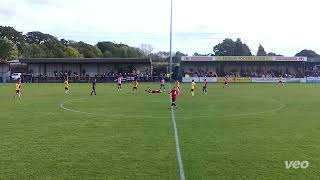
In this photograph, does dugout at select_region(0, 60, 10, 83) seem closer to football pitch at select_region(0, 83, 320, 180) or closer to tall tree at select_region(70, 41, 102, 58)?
tall tree at select_region(70, 41, 102, 58)

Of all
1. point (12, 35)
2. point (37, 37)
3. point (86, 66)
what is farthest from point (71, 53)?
point (86, 66)

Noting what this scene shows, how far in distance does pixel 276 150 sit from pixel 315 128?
5.80m

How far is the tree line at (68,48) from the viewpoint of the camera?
12531cm

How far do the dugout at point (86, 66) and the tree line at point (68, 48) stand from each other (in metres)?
20.7

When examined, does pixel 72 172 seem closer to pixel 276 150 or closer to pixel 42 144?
pixel 42 144

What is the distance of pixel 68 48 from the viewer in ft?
422

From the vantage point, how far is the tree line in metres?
125

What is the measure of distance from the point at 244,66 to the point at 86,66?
3143 cm

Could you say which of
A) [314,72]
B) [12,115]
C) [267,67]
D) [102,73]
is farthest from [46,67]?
[12,115]

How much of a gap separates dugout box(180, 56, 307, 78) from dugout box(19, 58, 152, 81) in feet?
28.9

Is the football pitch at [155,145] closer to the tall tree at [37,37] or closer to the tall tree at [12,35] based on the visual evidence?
the tall tree at [12,35]

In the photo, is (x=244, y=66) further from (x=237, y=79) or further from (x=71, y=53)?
(x=71, y=53)

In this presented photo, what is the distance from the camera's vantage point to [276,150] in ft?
46.6

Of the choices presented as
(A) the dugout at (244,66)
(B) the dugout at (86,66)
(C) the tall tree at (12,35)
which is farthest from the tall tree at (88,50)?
(A) the dugout at (244,66)
